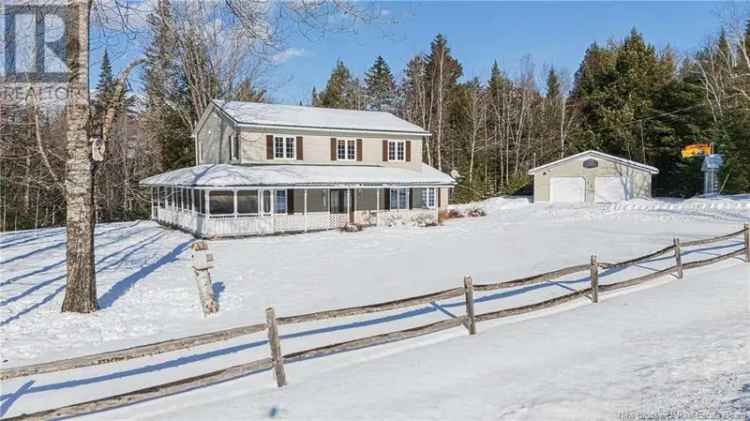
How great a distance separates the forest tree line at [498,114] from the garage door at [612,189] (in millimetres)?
6889

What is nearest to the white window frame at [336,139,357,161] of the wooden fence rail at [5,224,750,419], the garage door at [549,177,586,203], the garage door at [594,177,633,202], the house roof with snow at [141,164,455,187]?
the house roof with snow at [141,164,455,187]

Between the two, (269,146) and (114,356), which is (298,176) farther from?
(114,356)

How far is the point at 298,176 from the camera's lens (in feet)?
82.9

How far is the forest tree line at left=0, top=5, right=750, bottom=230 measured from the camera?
114 ft

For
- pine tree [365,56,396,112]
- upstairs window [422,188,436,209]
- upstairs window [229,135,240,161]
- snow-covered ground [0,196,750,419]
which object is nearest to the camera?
snow-covered ground [0,196,750,419]

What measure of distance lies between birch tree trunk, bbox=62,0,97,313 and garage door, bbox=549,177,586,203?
3428 cm

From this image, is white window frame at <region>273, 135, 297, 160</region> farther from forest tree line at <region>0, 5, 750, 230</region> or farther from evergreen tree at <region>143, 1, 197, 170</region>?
evergreen tree at <region>143, 1, 197, 170</region>

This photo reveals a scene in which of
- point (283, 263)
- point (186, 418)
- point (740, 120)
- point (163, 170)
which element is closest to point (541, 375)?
point (186, 418)

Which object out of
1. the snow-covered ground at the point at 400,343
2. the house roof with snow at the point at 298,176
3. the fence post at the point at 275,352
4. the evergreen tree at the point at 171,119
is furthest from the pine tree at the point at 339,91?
the fence post at the point at 275,352

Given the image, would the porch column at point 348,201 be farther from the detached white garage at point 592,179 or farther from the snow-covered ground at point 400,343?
the detached white garage at point 592,179

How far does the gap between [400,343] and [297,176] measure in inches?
723

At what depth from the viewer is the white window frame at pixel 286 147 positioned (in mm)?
27078

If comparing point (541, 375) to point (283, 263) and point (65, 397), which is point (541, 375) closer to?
point (65, 397)

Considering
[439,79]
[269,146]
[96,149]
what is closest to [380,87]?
[439,79]
